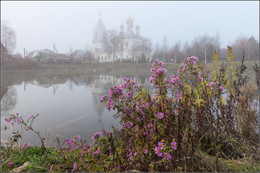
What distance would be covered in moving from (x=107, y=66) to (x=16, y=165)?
34.0m

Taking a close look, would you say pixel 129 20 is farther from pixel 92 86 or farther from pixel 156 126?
pixel 156 126

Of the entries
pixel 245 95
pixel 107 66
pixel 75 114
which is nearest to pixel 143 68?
pixel 107 66

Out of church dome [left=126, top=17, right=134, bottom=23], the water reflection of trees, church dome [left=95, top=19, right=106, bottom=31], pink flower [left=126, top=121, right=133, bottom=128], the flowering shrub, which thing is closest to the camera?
the flowering shrub

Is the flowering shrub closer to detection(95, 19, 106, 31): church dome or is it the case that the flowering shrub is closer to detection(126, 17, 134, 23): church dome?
detection(126, 17, 134, 23): church dome

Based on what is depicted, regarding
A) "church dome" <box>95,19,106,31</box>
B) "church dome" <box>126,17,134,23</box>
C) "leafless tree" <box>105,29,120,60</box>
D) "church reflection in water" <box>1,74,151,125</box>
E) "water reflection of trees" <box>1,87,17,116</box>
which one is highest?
"church dome" <box>95,19,106,31</box>

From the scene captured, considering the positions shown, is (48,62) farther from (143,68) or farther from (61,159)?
(61,159)

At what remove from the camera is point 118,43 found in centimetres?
4681

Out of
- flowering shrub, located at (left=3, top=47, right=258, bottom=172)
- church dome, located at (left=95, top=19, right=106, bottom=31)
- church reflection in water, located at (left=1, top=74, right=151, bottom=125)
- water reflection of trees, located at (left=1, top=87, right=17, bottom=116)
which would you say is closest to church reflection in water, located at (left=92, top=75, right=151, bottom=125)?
church reflection in water, located at (left=1, top=74, right=151, bottom=125)

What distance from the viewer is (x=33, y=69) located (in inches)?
1192

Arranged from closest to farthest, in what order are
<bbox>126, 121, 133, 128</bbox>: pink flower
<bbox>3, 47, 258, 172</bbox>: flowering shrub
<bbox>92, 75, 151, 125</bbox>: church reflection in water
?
<bbox>3, 47, 258, 172</bbox>: flowering shrub → <bbox>126, 121, 133, 128</bbox>: pink flower → <bbox>92, 75, 151, 125</bbox>: church reflection in water

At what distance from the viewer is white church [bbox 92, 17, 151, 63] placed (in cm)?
4499

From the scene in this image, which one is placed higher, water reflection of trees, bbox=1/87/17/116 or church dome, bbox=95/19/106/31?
church dome, bbox=95/19/106/31

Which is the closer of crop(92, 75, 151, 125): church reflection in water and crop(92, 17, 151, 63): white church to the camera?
crop(92, 75, 151, 125): church reflection in water

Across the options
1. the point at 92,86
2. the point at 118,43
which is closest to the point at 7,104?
the point at 92,86
